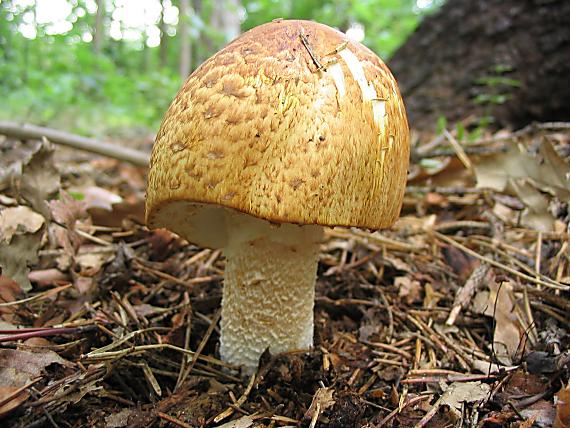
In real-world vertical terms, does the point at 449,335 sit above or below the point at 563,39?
below

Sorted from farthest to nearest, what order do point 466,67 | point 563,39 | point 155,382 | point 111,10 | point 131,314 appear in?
1. point 111,10
2. point 466,67
3. point 563,39
4. point 131,314
5. point 155,382

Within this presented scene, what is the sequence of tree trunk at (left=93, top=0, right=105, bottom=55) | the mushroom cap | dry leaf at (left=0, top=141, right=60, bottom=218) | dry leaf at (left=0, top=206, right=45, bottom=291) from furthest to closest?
tree trunk at (left=93, top=0, right=105, bottom=55) → dry leaf at (left=0, top=141, right=60, bottom=218) → dry leaf at (left=0, top=206, right=45, bottom=291) → the mushroom cap

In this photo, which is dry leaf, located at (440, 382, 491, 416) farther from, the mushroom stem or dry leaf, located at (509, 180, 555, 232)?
dry leaf, located at (509, 180, 555, 232)

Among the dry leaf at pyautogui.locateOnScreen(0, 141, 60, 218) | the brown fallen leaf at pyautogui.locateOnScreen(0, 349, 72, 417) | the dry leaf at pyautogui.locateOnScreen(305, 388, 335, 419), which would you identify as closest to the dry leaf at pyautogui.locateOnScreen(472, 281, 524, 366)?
the dry leaf at pyautogui.locateOnScreen(305, 388, 335, 419)

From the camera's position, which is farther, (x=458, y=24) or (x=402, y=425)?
(x=458, y=24)

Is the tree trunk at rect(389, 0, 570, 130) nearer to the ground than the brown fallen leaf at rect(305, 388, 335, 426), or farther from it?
farther from it

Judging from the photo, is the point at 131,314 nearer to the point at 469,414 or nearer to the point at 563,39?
the point at 469,414

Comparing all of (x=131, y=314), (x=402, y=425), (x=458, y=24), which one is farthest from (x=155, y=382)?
(x=458, y=24)

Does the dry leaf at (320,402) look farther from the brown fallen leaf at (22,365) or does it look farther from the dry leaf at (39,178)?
the dry leaf at (39,178)
